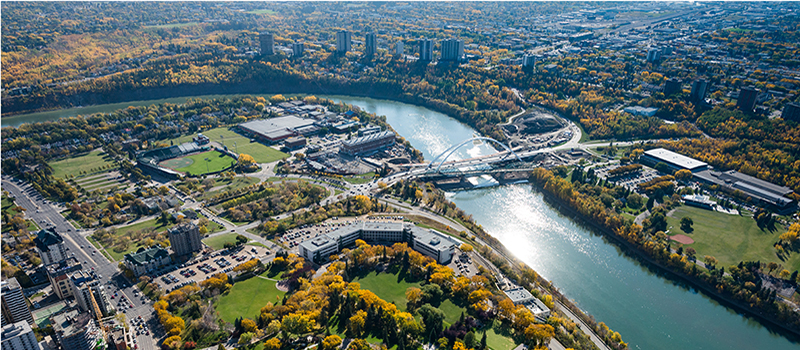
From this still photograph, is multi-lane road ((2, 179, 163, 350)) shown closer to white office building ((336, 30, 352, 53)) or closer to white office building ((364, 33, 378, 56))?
white office building ((364, 33, 378, 56))

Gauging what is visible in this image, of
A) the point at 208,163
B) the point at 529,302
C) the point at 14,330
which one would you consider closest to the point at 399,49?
the point at 208,163

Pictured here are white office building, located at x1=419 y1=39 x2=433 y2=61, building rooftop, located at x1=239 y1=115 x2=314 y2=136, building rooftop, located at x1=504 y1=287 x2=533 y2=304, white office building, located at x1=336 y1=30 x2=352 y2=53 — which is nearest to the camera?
building rooftop, located at x1=504 y1=287 x2=533 y2=304

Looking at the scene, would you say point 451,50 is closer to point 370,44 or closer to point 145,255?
point 370,44

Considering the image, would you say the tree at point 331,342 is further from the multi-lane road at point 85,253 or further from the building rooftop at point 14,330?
the building rooftop at point 14,330

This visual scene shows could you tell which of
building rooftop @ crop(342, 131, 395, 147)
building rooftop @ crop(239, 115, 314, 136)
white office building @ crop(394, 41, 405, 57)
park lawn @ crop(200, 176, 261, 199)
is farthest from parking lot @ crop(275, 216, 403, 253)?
white office building @ crop(394, 41, 405, 57)

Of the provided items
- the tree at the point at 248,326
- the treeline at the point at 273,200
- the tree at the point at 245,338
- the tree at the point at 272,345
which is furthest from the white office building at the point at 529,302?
the treeline at the point at 273,200

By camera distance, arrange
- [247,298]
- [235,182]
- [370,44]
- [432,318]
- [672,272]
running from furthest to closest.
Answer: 1. [370,44]
2. [235,182]
3. [672,272]
4. [247,298]
5. [432,318]

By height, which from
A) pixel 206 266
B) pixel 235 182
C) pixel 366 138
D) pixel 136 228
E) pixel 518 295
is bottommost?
pixel 235 182

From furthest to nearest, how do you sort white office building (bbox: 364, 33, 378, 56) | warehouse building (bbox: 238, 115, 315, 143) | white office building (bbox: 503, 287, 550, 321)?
white office building (bbox: 364, 33, 378, 56) < warehouse building (bbox: 238, 115, 315, 143) < white office building (bbox: 503, 287, 550, 321)
